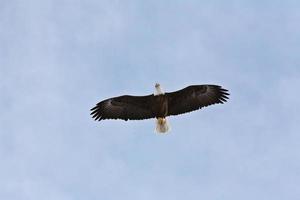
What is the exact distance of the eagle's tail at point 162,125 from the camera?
1623cm

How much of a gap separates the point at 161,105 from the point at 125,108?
1.17 meters

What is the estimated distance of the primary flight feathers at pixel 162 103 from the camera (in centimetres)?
1633

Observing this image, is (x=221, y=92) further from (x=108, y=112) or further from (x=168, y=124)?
(x=108, y=112)

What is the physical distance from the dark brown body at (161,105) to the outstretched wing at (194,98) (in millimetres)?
138

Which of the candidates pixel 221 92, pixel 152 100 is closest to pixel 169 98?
pixel 152 100

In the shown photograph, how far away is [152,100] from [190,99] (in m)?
1.17

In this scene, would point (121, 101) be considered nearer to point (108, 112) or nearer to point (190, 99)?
point (108, 112)

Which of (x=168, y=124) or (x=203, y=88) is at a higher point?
(x=203, y=88)

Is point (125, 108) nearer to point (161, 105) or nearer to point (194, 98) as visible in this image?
point (161, 105)

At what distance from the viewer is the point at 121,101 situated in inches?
655

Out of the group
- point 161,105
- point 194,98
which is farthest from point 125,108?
point 194,98

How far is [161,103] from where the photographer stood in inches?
640

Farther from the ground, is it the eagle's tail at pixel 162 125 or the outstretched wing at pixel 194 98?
the outstretched wing at pixel 194 98

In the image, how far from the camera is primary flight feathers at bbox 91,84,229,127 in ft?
53.6
